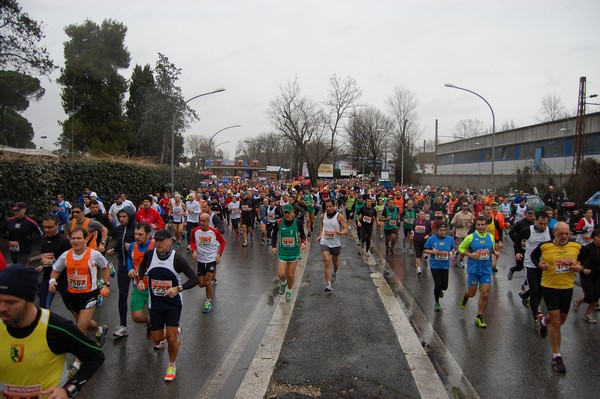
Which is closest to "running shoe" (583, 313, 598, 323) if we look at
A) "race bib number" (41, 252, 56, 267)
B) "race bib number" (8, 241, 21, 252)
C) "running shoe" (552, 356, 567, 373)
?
"running shoe" (552, 356, 567, 373)

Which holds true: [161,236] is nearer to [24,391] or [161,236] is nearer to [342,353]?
[24,391]

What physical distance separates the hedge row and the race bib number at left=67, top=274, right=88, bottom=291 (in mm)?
10000

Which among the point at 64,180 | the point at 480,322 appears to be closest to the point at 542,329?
the point at 480,322

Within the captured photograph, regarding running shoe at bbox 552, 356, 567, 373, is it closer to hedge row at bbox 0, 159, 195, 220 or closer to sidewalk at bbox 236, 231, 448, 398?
sidewalk at bbox 236, 231, 448, 398

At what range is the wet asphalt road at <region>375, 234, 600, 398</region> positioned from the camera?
4.58m

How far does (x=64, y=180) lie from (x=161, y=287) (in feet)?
45.8

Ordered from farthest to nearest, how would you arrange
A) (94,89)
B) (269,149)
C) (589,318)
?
1. (269,149)
2. (94,89)
3. (589,318)

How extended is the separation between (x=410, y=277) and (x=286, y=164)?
312 ft

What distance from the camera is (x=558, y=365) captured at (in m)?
4.89

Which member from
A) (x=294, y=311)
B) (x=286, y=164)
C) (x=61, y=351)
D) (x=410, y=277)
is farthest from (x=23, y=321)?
(x=286, y=164)

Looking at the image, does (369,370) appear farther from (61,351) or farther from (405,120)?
(405,120)

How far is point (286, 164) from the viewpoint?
104312 millimetres

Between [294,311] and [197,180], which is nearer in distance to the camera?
[294,311]

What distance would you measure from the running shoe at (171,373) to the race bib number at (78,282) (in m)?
1.41
